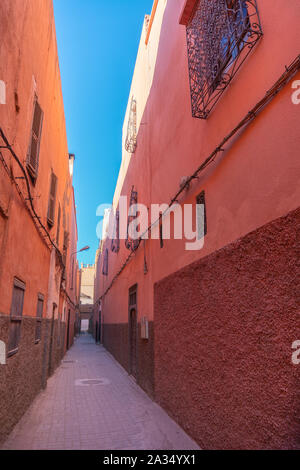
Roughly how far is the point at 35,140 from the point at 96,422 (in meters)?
5.42

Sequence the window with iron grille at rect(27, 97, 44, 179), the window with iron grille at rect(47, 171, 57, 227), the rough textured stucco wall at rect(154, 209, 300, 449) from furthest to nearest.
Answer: the window with iron grille at rect(47, 171, 57, 227), the window with iron grille at rect(27, 97, 44, 179), the rough textured stucco wall at rect(154, 209, 300, 449)

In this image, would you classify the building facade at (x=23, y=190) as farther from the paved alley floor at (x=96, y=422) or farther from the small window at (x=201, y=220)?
the small window at (x=201, y=220)

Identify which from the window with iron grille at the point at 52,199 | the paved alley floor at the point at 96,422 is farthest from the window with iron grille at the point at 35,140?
the paved alley floor at the point at 96,422

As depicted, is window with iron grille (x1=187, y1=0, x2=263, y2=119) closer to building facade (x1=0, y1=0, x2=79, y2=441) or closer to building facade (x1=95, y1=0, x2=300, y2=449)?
→ building facade (x1=95, y1=0, x2=300, y2=449)

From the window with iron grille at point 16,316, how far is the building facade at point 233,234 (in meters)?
2.63

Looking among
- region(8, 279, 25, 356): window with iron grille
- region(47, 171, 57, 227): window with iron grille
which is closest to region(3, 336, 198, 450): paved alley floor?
region(8, 279, 25, 356): window with iron grille

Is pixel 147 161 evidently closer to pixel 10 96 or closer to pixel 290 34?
pixel 10 96

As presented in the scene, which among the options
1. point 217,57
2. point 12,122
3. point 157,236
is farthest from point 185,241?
point 12,122

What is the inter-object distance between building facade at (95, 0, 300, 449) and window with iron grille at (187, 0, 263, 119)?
0.02 metres

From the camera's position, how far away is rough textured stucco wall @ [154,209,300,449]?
2.49m

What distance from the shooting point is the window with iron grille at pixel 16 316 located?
4746 mm

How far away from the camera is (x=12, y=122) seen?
14.1 ft
